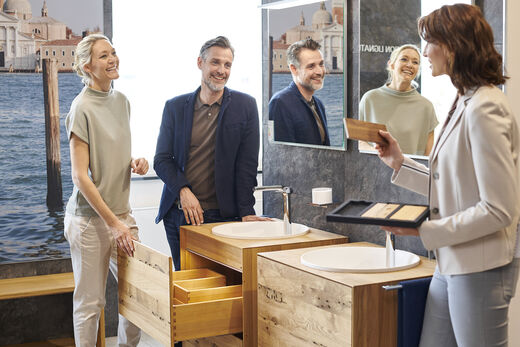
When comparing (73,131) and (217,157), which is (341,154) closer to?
(217,157)

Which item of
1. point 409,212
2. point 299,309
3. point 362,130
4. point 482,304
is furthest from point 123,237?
point 482,304

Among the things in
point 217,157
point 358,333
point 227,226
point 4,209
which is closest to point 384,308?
point 358,333

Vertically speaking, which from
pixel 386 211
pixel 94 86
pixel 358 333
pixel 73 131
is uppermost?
pixel 94 86

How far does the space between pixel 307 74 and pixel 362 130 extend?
3.98 ft

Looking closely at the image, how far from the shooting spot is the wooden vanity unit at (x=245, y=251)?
2854 mm

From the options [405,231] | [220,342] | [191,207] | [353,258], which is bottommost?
[220,342]

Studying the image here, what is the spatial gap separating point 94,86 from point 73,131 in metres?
0.25

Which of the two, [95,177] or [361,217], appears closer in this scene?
[361,217]

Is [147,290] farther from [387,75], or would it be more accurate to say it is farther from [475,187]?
[475,187]

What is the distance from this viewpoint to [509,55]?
7.54 feet

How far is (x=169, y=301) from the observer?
2.61m

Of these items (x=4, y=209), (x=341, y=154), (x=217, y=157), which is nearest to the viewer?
(x=341, y=154)

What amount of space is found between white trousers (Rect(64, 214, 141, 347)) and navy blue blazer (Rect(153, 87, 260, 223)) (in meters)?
0.40

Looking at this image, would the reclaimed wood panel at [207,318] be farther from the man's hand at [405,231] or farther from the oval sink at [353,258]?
the man's hand at [405,231]
